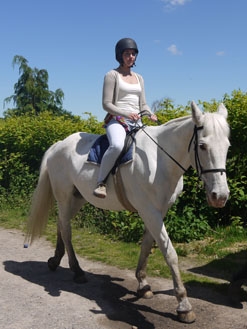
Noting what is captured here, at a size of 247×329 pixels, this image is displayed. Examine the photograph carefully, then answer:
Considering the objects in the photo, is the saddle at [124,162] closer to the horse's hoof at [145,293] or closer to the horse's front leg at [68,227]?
the horse's hoof at [145,293]

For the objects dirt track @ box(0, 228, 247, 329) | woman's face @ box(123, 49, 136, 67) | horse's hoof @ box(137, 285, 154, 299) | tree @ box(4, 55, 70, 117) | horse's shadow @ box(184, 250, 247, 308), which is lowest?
dirt track @ box(0, 228, 247, 329)

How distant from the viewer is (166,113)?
272 inches

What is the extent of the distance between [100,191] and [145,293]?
52.8 inches

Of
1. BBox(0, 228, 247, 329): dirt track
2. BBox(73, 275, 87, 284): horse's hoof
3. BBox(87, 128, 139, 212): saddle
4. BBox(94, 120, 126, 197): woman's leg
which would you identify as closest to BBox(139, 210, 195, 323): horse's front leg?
BBox(0, 228, 247, 329): dirt track

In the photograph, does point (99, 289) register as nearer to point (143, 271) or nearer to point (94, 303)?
point (94, 303)

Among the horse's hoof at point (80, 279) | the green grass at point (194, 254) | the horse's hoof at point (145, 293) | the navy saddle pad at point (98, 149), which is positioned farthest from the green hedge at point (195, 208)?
the navy saddle pad at point (98, 149)

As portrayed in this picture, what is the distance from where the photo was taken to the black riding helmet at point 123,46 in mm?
4259

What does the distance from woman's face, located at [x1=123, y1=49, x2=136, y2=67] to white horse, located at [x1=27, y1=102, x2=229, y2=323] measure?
0.83 meters

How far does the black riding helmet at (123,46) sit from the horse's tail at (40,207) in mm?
1922

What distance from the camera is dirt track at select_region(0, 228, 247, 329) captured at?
3.61 metres

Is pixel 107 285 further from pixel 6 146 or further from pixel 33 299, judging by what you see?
pixel 6 146

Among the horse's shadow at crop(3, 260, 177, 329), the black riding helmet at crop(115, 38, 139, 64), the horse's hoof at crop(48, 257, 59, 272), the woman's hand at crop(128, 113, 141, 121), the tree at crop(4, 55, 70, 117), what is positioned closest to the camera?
the horse's shadow at crop(3, 260, 177, 329)

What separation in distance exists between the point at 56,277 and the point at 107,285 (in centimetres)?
78

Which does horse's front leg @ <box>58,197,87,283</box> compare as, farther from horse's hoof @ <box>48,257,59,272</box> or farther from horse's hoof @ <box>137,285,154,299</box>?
horse's hoof @ <box>137,285,154,299</box>
